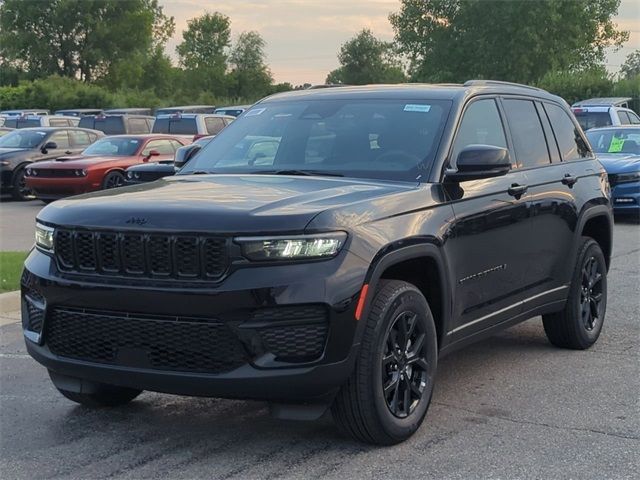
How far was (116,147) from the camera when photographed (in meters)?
20.5

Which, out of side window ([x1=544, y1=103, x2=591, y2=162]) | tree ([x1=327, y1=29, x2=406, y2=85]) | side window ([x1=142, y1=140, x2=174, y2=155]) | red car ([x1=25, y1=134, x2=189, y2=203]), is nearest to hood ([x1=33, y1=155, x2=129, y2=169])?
red car ([x1=25, y1=134, x2=189, y2=203])

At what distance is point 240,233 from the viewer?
14.1ft

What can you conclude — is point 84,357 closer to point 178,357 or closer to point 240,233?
point 178,357

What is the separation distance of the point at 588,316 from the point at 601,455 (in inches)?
101

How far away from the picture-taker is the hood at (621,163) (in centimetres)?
1612

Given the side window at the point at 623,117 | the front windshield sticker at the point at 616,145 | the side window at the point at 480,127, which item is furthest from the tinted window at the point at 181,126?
the side window at the point at 480,127

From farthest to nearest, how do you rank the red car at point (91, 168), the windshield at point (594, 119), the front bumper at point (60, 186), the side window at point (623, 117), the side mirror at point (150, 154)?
the side window at point (623, 117) < the windshield at point (594, 119) < the side mirror at point (150, 154) < the red car at point (91, 168) < the front bumper at point (60, 186)

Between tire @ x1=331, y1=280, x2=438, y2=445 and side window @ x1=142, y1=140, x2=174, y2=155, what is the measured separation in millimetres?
16059

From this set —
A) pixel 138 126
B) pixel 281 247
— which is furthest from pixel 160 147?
pixel 281 247

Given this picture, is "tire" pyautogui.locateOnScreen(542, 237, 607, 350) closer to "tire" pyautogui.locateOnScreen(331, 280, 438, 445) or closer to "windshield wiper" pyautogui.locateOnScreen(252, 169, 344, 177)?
"tire" pyautogui.locateOnScreen(331, 280, 438, 445)

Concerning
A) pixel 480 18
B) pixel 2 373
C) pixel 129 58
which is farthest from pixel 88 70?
pixel 2 373

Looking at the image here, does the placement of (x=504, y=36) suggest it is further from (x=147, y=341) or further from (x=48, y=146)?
(x=147, y=341)

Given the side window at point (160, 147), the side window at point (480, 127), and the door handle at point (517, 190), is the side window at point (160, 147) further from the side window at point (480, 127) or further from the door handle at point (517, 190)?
the door handle at point (517, 190)

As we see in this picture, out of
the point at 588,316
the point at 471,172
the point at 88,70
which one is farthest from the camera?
the point at 88,70
